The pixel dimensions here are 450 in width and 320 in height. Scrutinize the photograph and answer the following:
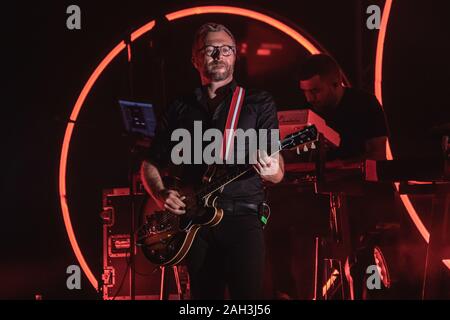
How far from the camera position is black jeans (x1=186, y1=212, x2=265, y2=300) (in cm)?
318

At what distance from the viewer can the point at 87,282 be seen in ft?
22.4

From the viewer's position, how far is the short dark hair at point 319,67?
5.25 metres

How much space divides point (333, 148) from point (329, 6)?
2193mm

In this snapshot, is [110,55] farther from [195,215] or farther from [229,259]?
[229,259]

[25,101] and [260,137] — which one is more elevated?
[25,101]

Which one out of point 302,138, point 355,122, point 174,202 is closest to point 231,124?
point 302,138

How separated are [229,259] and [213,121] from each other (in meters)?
0.79

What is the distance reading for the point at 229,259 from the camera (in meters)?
3.23

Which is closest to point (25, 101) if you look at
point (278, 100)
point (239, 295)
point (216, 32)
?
point (278, 100)

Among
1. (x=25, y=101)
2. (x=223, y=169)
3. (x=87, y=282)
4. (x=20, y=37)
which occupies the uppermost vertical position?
(x=20, y=37)
